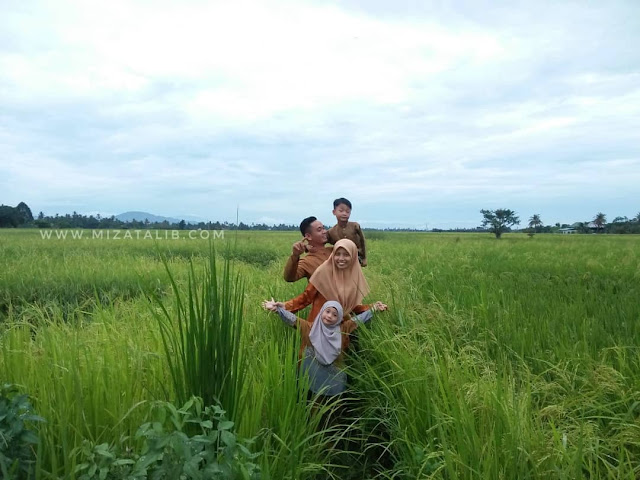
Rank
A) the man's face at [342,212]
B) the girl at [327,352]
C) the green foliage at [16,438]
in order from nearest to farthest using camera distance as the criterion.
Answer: the green foliage at [16,438] < the girl at [327,352] < the man's face at [342,212]

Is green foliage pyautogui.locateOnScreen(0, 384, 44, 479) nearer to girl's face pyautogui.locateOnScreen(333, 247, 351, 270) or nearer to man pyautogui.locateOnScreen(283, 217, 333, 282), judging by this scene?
girl's face pyautogui.locateOnScreen(333, 247, 351, 270)

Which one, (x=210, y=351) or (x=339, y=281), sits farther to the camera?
(x=339, y=281)

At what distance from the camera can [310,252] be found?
374cm

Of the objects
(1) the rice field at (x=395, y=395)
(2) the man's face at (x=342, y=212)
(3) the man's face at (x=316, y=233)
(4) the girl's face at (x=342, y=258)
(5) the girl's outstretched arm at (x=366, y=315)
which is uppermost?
(2) the man's face at (x=342, y=212)

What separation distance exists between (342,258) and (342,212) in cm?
166

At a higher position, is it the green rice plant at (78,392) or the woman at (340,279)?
the woman at (340,279)

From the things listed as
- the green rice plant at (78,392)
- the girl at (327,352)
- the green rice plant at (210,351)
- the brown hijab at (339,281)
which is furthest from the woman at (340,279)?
the green rice plant at (210,351)

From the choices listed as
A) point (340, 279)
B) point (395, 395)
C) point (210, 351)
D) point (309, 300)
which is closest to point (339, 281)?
point (340, 279)

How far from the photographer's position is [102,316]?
331 cm

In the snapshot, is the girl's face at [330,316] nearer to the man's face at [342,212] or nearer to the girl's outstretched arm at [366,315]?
the girl's outstretched arm at [366,315]

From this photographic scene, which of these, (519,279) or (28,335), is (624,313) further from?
(28,335)

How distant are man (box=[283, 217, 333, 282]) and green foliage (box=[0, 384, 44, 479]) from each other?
2.24m

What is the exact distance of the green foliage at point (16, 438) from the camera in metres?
1.44

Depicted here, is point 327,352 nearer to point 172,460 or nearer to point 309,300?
point 309,300
